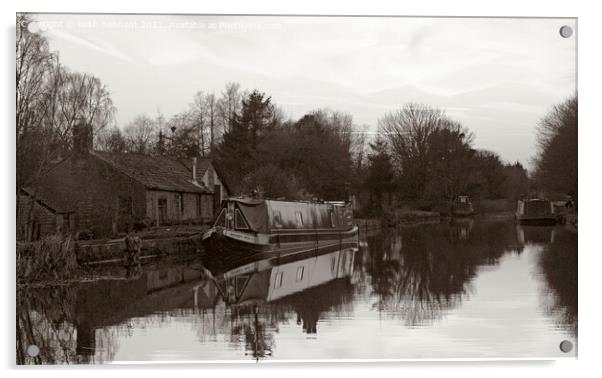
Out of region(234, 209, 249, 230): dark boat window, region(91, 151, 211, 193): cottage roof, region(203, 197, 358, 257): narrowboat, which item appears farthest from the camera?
region(234, 209, 249, 230): dark boat window

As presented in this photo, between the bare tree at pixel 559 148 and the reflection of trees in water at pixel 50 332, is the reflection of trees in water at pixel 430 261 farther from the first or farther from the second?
the reflection of trees in water at pixel 50 332

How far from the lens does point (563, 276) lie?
21.4 feet

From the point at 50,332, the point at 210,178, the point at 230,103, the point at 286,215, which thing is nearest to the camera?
the point at 50,332

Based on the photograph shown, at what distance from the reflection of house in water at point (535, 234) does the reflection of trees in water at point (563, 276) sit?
0.26ft

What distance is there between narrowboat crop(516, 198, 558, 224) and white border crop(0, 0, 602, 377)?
17.3 inches

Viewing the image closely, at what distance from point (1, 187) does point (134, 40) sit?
182 centimetres

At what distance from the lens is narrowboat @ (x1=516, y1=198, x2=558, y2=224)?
6832 millimetres

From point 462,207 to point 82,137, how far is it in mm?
3964

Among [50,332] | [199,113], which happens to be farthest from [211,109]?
[50,332]

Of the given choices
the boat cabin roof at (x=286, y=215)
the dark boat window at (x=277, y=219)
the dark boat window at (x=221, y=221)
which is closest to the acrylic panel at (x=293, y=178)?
the dark boat window at (x=221, y=221)

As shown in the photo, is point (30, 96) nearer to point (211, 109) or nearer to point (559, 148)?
point (211, 109)

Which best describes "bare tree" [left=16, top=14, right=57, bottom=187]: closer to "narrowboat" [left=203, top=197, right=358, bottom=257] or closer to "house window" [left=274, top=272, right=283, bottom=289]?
"narrowboat" [left=203, top=197, right=358, bottom=257]

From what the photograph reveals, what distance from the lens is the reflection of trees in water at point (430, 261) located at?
6.63 metres

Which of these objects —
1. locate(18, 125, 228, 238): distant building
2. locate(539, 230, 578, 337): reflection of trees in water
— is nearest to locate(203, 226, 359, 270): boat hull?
locate(18, 125, 228, 238): distant building
